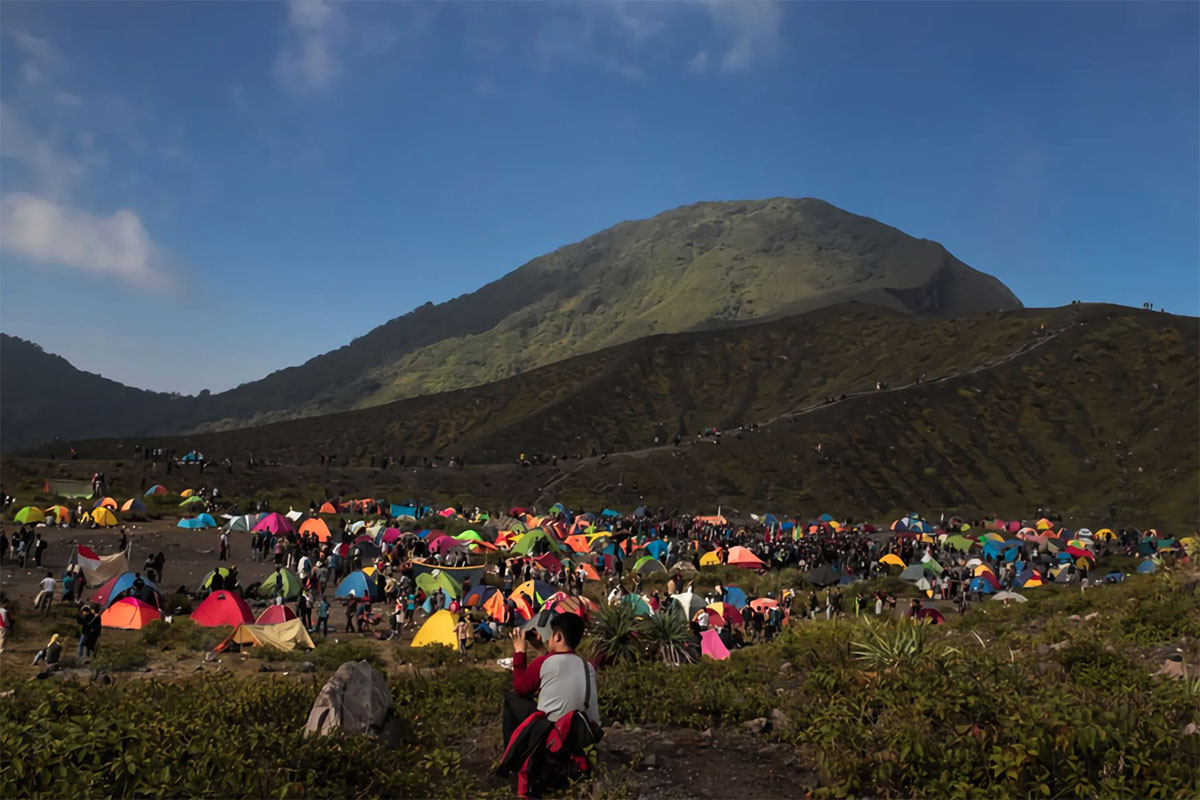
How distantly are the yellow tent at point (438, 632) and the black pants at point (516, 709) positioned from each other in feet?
45.5

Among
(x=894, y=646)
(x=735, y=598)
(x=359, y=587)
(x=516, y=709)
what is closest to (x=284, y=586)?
(x=359, y=587)

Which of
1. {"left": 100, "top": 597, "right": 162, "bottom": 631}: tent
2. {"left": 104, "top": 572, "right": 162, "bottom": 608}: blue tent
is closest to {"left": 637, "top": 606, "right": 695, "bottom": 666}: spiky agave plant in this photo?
{"left": 100, "top": 597, "right": 162, "bottom": 631}: tent

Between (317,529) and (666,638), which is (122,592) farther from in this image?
(317,529)

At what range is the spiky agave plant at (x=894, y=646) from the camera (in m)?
8.07

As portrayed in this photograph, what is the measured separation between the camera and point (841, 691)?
26.3 ft

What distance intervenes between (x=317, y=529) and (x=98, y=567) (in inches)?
470

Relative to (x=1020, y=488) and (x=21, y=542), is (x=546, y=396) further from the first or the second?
(x=21, y=542)

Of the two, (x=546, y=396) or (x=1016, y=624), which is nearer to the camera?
(x=1016, y=624)

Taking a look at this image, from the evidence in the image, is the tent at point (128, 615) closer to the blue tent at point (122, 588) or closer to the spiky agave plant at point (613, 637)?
the blue tent at point (122, 588)

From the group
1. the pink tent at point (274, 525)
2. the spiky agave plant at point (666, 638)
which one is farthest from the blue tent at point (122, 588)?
the pink tent at point (274, 525)

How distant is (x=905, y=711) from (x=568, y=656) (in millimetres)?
3069

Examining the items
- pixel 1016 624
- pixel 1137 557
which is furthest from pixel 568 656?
pixel 1137 557

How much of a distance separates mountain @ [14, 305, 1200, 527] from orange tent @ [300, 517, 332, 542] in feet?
67.6

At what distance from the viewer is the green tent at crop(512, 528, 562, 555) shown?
115 feet
